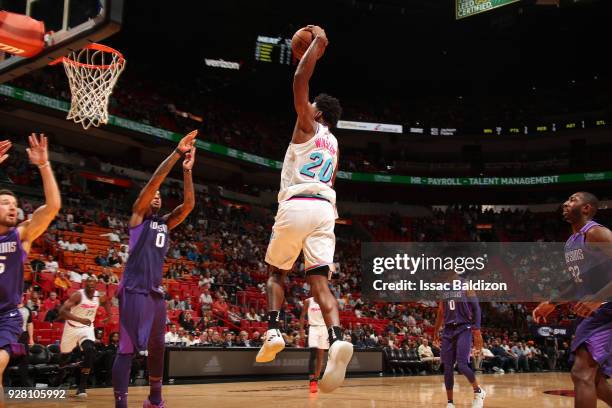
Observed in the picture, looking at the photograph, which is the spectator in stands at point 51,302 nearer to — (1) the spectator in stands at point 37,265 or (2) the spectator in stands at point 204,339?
(1) the spectator in stands at point 37,265

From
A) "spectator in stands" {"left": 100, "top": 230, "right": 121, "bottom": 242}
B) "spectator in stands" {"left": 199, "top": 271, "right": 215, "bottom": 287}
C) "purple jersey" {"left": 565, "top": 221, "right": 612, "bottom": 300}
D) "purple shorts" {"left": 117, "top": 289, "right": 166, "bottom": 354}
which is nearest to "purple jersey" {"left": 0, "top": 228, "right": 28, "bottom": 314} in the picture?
"purple shorts" {"left": 117, "top": 289, "right": 166, "bottom": 354}

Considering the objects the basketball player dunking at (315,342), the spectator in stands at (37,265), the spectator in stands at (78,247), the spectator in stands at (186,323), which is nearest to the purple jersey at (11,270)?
the basketball player dunking at (315,342)

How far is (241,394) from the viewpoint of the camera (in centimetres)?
974

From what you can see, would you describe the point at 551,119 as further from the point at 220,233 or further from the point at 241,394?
the point at 241,394

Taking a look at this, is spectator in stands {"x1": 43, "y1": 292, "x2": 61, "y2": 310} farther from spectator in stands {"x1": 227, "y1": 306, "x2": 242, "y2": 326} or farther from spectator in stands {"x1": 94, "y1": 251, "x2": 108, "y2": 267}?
spectator in stands {"x1": 227, "y1": 306, "x2": 242, "y2": 326}

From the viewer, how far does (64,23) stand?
6.03 meters

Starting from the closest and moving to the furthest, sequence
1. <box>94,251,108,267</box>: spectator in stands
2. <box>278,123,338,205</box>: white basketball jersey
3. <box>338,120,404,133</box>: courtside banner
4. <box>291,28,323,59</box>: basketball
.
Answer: <box>278,123,338,205</box>: white basketball jersey, <box>291,28,323,59</box>: basketball, <box>94,251,108,267</box>: spectator in stands, <box>338,120,404,133</box>: courtside banner

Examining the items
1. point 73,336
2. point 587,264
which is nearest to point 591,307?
point 587,264

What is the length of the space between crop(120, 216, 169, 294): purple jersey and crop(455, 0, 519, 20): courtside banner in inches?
352

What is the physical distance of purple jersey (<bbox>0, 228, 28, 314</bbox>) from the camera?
14.7ft

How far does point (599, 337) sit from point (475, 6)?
387 inches

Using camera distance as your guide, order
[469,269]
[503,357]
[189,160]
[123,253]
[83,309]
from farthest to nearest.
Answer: [469,269] → [503,357] → [123,253] → [83,309] → [189,160]

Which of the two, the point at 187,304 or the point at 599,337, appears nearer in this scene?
the point at 599,337

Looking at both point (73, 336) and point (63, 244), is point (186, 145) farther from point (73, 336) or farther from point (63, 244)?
point (63, 244)
